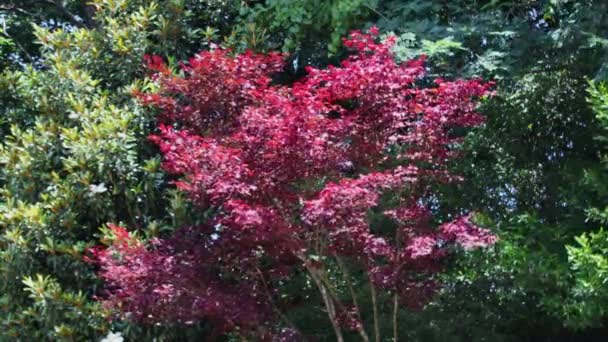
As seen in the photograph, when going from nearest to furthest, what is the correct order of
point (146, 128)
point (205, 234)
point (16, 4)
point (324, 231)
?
point (324, 231)
point (205, 234)
point (146, 128)
point (16, 4)

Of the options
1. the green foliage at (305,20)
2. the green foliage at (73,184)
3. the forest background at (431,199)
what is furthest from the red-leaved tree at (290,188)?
the green foliage at (305,20)

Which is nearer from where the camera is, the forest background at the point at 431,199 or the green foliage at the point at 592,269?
the green foliage at the point at 592,269

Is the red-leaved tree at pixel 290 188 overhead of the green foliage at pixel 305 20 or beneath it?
beneath

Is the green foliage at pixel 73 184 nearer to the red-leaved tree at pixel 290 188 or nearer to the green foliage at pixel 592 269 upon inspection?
the red-leaved tree at pixel 290 188

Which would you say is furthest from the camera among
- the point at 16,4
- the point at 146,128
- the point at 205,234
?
the point at 16,4

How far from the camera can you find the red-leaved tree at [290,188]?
4.57 meters

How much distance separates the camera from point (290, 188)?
4785mm

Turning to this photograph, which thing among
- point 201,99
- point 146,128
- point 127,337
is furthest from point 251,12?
point 127,337

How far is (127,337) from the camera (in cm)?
554

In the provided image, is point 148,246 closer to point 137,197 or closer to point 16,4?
point 137,197

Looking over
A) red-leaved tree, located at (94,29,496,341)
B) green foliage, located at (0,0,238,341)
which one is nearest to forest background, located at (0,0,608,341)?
green foliage, located at (0,0,238,341)

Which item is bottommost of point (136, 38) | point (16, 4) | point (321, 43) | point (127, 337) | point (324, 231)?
point (127, 337)

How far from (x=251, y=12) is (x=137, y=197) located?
205 centimetres

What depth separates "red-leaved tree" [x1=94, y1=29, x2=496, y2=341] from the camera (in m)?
4.57
